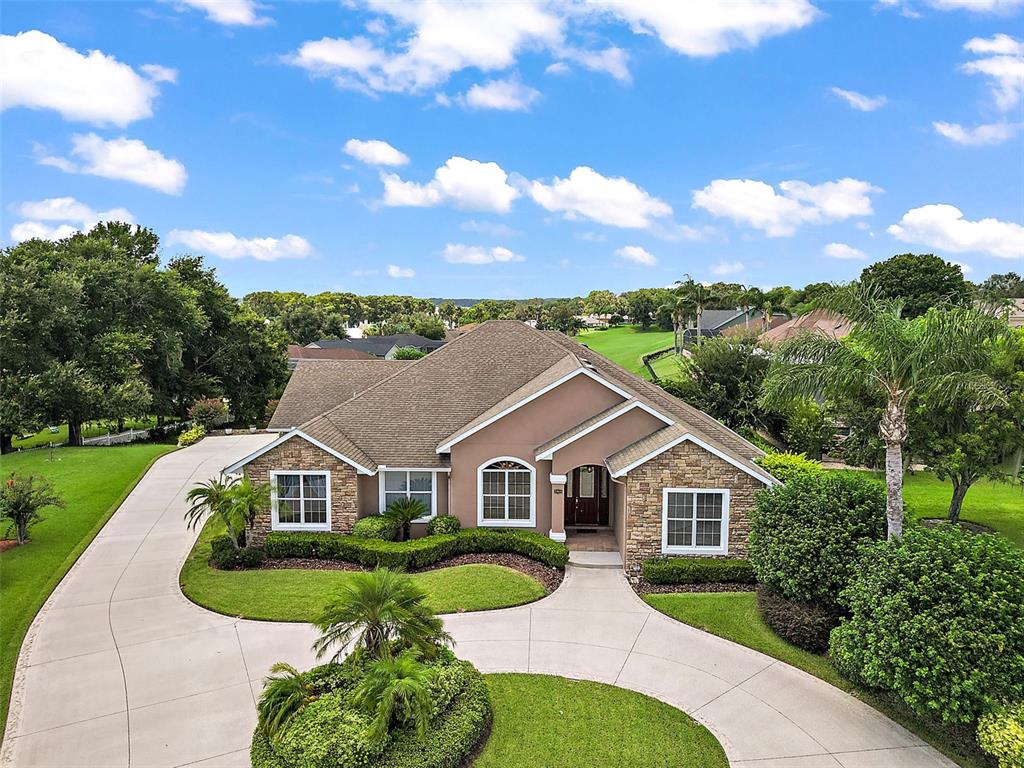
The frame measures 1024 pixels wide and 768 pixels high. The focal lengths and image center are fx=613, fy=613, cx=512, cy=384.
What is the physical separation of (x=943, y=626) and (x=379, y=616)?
27.8ft

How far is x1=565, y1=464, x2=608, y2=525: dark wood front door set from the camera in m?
19.5

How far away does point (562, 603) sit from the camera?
14.6 metres

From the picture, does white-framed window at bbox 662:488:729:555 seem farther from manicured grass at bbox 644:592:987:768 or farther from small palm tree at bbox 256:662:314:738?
small palm tree at bbox 256:662:314:738

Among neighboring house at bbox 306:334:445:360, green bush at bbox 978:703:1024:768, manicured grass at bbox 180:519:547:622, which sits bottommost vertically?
manicured grass at bbox 180:519:547:622

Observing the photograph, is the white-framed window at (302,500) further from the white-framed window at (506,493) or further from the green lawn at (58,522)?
the green lawn at (58,522)

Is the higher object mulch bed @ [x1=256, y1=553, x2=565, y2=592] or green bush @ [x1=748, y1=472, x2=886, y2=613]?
green bush @ [x1=748, y1=472, x2=886, y2=613]

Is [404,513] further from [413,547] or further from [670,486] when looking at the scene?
[670,486]

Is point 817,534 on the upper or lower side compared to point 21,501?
upper

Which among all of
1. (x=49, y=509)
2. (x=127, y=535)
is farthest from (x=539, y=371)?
(x=49, y=509)

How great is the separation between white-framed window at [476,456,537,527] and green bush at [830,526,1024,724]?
9626 mm

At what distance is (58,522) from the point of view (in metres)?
20.7

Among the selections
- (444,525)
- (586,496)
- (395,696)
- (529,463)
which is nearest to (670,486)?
(586,496)

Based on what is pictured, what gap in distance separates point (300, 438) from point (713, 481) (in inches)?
459

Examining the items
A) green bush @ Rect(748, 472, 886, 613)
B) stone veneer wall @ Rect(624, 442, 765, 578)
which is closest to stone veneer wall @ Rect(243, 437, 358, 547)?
stone veneer wall @ Rect(624, 442, 765, 578)
